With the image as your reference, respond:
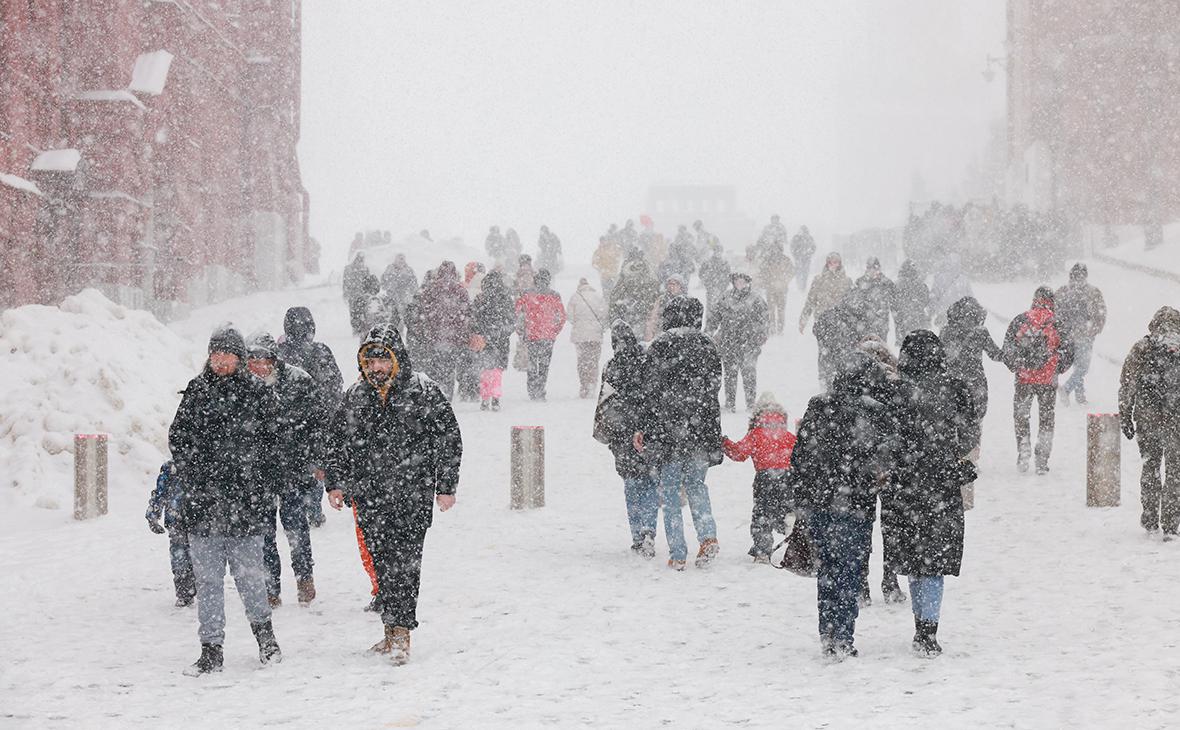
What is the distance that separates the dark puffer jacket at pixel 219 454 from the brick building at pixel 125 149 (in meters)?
18.0

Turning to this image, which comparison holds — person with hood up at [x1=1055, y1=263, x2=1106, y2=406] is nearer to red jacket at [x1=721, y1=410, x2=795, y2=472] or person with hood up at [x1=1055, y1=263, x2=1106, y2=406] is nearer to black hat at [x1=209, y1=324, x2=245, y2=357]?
red jacket at [x1=721, y1=410, x2=795, y2=472]

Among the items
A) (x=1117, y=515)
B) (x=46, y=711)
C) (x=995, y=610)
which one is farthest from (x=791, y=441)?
(x=46, y=711)

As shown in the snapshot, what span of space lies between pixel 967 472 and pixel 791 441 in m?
2.76

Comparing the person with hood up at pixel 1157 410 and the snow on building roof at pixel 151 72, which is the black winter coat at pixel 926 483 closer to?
the person with hood up at pixel 1157 410

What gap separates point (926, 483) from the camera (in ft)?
25.5

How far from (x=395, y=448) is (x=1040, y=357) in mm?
8350

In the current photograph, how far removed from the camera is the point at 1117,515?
12094 mm

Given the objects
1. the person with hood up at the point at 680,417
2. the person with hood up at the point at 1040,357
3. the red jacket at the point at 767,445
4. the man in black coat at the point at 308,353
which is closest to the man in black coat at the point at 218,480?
the man in black coat at the point at 308,353

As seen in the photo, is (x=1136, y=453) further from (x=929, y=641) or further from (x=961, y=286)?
(x=929, y=641)

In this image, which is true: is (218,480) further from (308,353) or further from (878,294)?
→ (878,294)

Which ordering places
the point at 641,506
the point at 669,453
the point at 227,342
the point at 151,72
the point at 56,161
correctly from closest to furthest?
1. the point at 227,342
2. the point at 669,453
3. the point at 641,506
4. the point at 56,161
5. the point at 151,72

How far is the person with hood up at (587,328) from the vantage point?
2081 centimetres

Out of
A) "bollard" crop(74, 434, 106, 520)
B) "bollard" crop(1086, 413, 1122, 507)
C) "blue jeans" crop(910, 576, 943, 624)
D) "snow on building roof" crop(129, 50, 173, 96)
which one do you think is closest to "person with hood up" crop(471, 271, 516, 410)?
"bollard" crop(74, 434, 106, 520)

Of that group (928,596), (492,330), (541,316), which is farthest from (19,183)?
(928,596)
